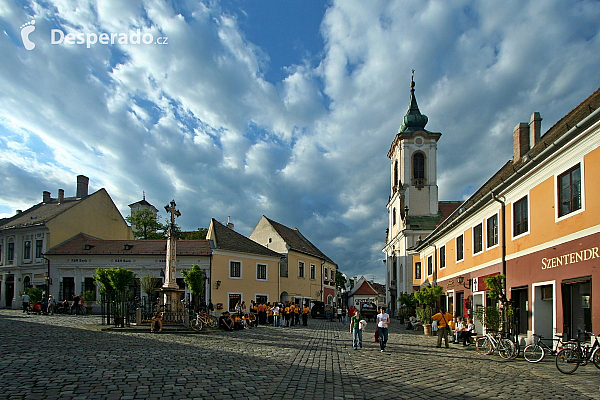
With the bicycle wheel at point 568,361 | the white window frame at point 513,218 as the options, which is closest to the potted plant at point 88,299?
the white window frame at point 513,218

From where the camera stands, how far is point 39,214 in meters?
47.2

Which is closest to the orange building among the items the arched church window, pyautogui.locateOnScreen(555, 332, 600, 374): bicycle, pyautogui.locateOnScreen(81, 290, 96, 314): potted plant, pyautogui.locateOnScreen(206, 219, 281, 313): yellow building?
pyautogui.locateOnScreen(555, 332, 600, 374): bicycle

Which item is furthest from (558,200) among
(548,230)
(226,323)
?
(226,323)

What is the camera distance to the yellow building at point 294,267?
48656 mm

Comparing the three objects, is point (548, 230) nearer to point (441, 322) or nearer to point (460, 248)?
point (441, 322)

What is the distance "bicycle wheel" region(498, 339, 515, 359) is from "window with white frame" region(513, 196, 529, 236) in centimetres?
445

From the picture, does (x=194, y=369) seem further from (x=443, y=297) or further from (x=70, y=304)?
(x=70, y=304)

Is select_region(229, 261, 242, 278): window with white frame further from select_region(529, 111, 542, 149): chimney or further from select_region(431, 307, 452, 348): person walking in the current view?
select_region(529, 111, 542, 149): chimney

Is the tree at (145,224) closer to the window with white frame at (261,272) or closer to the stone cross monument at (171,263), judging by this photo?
the window with white frame at (261,272)

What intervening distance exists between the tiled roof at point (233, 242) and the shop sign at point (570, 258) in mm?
28056

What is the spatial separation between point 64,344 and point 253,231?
40.9 m

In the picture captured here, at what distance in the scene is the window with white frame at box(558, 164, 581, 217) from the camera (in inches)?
547

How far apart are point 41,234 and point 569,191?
41.1 meters

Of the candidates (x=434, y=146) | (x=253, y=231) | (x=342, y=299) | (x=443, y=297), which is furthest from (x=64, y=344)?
(x=342, y=299)
